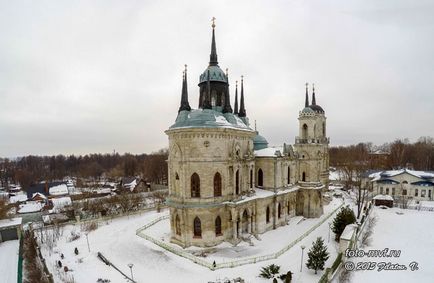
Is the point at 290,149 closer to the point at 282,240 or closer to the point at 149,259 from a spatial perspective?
the point at 282,240

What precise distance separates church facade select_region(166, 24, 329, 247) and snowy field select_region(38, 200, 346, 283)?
2481mm

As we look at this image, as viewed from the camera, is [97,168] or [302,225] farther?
[97,168]

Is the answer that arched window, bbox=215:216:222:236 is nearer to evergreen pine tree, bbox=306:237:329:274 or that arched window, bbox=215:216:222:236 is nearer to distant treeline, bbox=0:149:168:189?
evergreen pine tree, bbox=306:237:329:274

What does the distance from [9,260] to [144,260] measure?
13.7 metres

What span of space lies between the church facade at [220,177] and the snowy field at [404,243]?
866 centimetres

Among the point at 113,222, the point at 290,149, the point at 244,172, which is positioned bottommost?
the point at 113,222

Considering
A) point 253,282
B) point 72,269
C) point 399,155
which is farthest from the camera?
point 399,155

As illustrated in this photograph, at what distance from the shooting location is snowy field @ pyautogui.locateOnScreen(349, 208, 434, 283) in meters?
15.2

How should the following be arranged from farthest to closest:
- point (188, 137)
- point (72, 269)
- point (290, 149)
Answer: point (290, 149) → point (188, 137) → point (72, 269)

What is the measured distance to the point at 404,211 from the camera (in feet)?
108

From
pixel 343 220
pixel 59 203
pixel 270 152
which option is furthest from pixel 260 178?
pixel 59 203

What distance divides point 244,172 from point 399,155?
6336cm

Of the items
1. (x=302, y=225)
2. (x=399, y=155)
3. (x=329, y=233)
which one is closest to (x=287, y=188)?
(x=302, y=225)

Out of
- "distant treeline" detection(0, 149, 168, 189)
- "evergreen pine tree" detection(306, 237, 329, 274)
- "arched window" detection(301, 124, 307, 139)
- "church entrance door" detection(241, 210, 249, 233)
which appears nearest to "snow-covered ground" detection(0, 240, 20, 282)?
"church entrance door" detection(241, 210, 249, 233)
